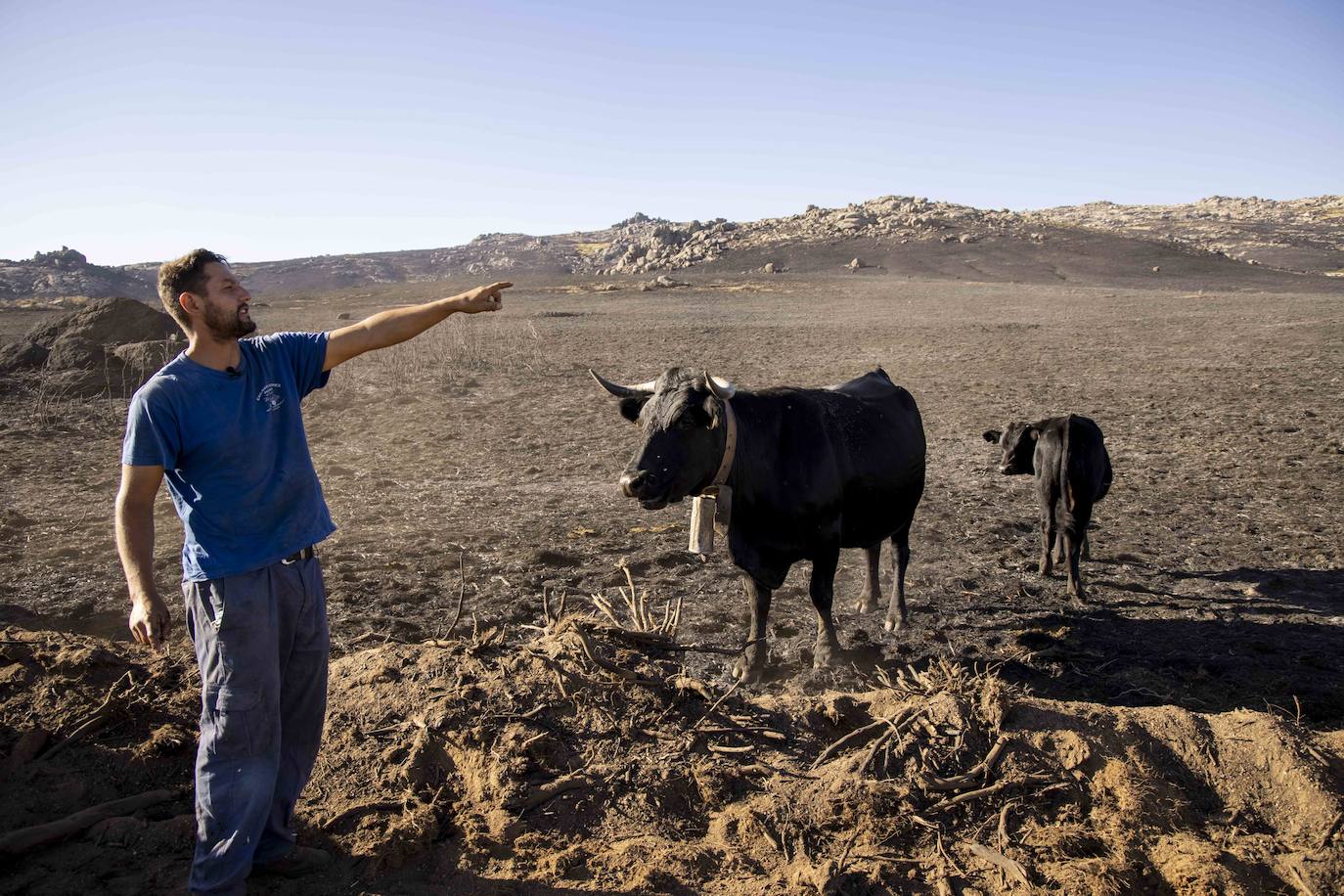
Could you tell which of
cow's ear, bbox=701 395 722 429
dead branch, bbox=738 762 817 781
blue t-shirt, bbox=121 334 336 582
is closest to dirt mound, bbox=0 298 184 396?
cow's ear, bbox=701 395 722 429

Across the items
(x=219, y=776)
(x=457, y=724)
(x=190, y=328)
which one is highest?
(x=190, y=328)

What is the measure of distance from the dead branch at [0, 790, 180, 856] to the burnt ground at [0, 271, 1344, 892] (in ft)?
0.55

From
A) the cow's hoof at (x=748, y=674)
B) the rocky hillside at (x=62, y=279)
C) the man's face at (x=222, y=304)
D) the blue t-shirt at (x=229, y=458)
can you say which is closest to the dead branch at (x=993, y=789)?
the cow's hoof at (x=748, y=674)

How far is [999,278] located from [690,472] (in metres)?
44.1

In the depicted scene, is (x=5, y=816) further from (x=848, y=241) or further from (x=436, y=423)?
(x=848, y=241)

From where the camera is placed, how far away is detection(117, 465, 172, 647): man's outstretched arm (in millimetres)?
2891

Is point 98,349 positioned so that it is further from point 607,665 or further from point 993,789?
point 993,789

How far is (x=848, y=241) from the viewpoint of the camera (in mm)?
63531

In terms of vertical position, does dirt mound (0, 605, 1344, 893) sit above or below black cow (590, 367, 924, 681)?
below

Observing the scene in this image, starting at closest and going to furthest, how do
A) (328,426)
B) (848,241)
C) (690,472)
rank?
(690,472), (328,426), (848,241)

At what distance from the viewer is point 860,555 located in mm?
8250

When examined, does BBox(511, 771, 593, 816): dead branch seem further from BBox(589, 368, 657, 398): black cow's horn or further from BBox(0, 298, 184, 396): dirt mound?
BBox(0, 298, 184, 396): dirt mound

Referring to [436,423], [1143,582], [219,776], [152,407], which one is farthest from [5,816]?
[436,423]

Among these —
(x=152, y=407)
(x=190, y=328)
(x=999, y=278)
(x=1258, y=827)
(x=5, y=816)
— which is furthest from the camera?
(x=999, y=278)
